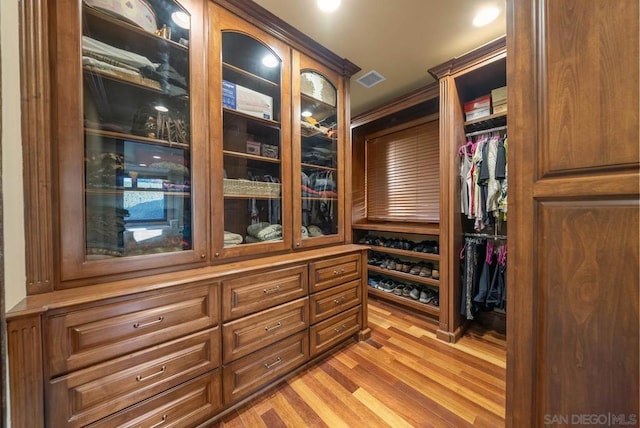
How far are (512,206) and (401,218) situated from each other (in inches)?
94.9

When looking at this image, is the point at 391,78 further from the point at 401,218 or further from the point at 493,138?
the point at 401,218

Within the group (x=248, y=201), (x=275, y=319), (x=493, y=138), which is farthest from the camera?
(x=493, y=138)

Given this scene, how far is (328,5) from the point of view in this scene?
150 cm

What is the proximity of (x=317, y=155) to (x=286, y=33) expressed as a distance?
93cm

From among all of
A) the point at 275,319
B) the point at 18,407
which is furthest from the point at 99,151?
the point at 275,319

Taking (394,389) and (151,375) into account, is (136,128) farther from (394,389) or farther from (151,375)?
(394,389)

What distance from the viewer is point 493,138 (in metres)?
2.03

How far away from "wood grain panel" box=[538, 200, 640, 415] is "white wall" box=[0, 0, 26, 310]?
172 centimetres

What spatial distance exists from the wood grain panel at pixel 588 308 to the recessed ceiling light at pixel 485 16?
5.61ft

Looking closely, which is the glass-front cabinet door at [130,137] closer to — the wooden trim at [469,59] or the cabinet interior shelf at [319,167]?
the cabinet interior shelf at [319,167]

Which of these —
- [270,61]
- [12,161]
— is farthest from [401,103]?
[12,161]

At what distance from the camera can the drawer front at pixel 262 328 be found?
1.31 metres

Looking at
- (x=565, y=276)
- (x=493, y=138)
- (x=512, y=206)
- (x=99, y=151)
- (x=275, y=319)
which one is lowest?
(x=275, y=319)

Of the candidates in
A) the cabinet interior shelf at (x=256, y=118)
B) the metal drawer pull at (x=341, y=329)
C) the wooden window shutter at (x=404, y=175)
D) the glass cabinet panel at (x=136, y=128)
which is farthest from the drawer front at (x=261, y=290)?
the wooden window shutter at (x=404, y=175)
